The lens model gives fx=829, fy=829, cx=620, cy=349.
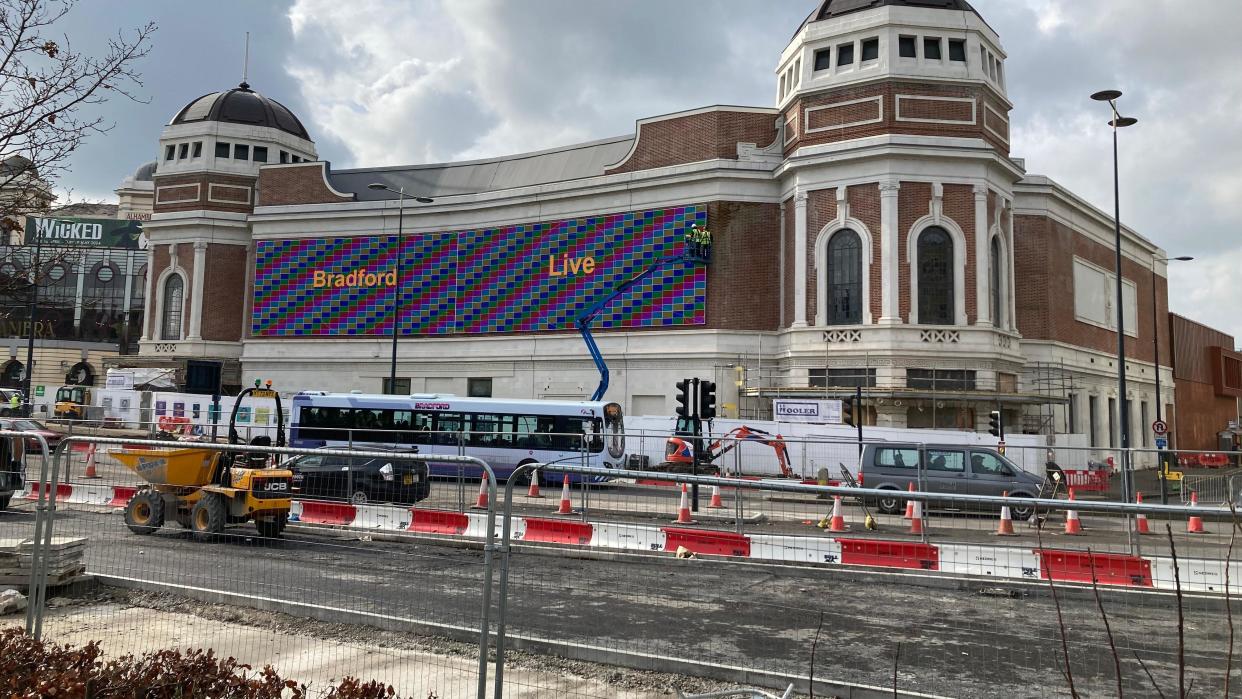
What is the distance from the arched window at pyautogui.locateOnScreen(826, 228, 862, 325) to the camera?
114 feet

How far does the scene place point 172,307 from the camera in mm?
52594

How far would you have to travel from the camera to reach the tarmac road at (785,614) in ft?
16.5

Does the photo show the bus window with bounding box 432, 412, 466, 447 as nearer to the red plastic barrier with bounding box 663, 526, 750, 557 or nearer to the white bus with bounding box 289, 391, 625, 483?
the white bus with bounding box 289, 391, 625, 483

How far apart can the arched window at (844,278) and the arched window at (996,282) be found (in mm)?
6408

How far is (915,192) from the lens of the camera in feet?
111

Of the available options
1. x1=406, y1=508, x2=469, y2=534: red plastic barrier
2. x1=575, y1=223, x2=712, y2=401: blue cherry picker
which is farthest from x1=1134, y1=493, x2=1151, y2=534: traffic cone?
x1=575, y1=223, x2=712, y2=401: blue cherry picker

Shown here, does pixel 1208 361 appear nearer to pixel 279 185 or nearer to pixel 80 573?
pixel 279 185

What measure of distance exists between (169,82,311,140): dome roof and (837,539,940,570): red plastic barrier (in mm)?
54444

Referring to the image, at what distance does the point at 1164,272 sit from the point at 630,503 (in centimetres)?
6035

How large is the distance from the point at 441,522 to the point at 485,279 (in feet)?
108

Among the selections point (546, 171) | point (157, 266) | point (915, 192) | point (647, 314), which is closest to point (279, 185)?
point (157, 266)

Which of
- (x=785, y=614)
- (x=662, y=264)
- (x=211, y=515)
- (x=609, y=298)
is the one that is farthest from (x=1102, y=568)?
(x=662, y=264)

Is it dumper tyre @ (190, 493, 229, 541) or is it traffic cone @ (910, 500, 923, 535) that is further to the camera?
dumper tyre @ (190, 493, 229, 541)

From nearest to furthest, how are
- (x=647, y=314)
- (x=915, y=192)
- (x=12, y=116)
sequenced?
(x=12, y=116), (x=915, y=192), (x=647, y=314)
